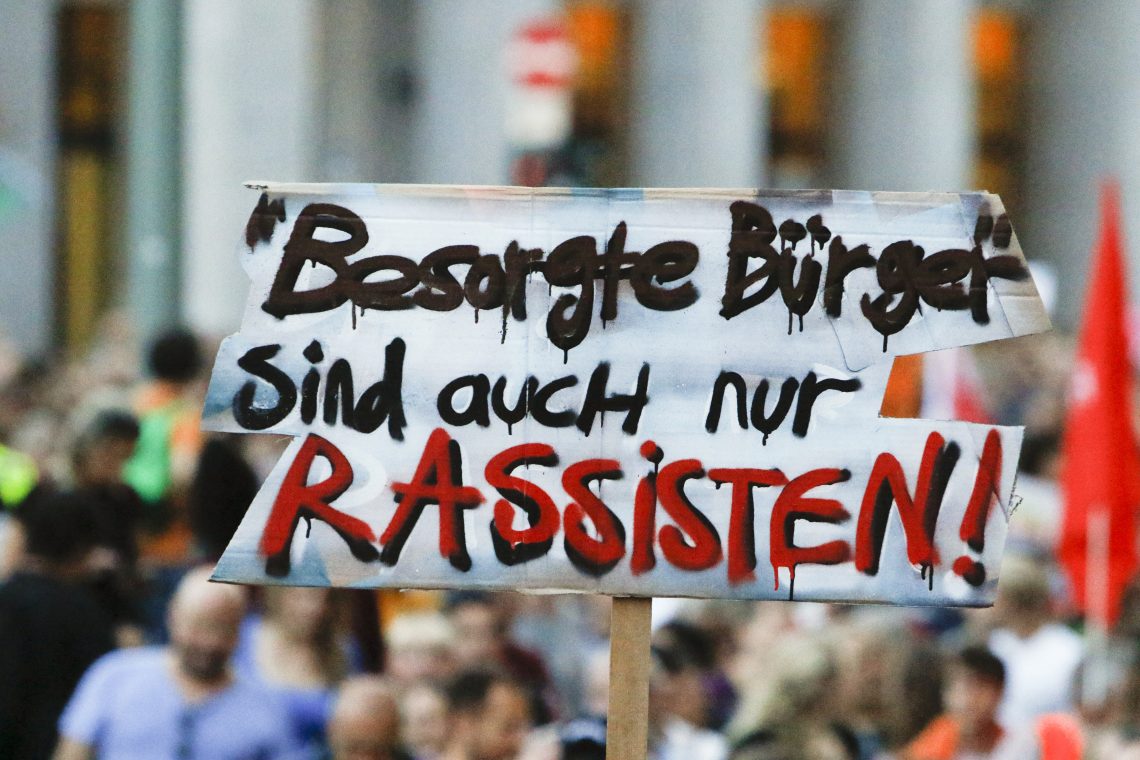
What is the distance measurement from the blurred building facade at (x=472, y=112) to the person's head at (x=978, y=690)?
6.50 metres

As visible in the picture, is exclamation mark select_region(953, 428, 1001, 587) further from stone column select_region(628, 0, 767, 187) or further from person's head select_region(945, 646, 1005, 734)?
stone column select_region(628, 0, 767, 187)

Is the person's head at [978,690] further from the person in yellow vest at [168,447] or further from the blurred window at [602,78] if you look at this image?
the blurred window at [602,78]

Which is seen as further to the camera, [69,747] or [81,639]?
[81,639]

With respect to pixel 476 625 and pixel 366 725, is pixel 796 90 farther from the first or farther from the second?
pixel 366 725

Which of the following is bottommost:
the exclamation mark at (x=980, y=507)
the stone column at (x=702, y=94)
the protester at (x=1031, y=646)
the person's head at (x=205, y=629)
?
the protester at (x=1031, y=646)

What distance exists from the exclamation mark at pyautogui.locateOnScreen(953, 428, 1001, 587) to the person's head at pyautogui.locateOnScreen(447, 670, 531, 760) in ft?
6.47

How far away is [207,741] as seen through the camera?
210 inches

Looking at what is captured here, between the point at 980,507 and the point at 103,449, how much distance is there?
4.66m

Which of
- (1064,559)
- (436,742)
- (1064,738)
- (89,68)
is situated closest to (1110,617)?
(1064,559)

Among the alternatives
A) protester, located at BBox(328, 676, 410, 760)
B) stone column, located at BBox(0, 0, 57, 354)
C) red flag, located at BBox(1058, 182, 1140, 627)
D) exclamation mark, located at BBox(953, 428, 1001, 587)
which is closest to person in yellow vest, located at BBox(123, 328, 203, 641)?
protester, located at BBox(328, 676, 410, 760)

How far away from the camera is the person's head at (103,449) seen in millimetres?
7793

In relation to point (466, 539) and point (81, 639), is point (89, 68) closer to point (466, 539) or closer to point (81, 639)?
point (81, 639)

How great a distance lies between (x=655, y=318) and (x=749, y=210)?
286 mm

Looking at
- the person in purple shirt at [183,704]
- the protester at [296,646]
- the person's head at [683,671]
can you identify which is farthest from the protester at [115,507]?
the person's head at [683,671]
